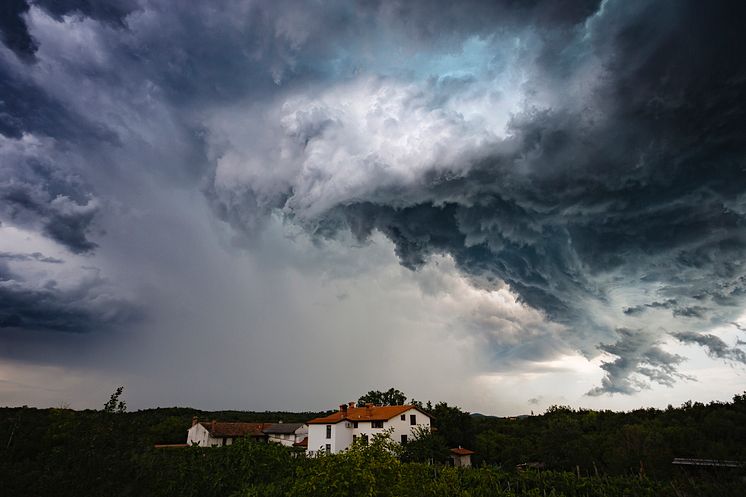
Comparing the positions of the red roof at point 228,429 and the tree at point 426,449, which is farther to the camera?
the red roof at point 228,429

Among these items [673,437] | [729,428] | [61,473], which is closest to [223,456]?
[61,473]

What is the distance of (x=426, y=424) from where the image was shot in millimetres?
59469

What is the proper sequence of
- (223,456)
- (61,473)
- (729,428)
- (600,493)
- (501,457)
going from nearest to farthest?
(61,473) < (223,456) < (600,493) < (729,428) < (501,457)

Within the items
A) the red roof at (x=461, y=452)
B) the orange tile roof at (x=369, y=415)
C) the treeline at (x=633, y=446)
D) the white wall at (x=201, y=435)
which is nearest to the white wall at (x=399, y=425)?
the orange tile roof at (x=369, y=415)

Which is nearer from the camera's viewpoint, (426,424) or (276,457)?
(276,457)

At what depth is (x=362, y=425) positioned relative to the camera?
58.9 m

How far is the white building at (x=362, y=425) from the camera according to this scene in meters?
56.4

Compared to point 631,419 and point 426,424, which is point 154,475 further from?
point 631,419

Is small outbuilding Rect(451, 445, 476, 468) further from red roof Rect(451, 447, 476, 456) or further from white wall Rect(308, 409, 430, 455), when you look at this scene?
white wall Rect(308, 409, 430, 455)

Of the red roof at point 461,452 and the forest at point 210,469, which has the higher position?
the forest at point 210,469

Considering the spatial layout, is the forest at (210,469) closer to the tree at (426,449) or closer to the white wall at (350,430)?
the tree at (426,449)

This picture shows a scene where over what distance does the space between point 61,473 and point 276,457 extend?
9882 mm

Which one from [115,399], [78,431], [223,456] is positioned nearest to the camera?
[78,431]

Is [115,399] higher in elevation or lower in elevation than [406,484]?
higher
